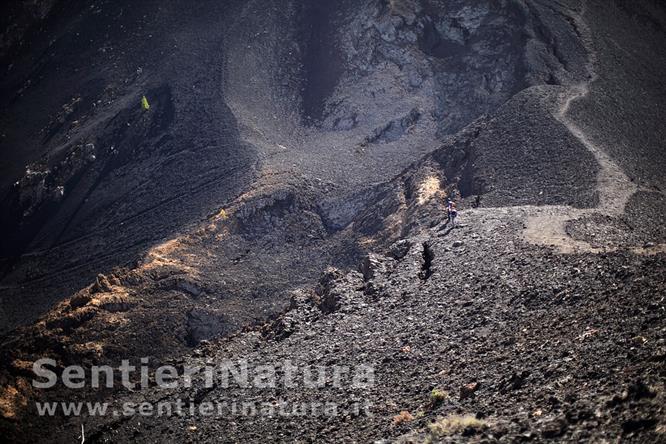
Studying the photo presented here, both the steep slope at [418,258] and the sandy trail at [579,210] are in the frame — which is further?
the sandy trail at [579,210]

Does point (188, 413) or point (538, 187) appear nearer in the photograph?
point (188, 413)

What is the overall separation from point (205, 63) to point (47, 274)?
1870cm

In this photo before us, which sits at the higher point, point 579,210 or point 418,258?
point 418,258

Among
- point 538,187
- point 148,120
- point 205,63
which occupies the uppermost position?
point 205,63

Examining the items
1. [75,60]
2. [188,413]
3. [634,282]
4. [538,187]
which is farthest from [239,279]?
[75,60]

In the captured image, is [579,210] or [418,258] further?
[579,210]

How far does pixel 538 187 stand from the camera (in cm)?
2758

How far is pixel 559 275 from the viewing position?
64.4ft

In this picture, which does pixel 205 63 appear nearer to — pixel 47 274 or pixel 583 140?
pixel 47 274

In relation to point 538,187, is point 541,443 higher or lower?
lower

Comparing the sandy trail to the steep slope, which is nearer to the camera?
the steep slope

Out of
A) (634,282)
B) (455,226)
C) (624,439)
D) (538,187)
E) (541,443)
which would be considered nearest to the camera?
(624,439)

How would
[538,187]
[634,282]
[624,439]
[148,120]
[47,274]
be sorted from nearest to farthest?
[624,439] → [634,282] → [538,187] → [47,274] → [148,120]

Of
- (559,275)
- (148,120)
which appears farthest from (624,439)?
(148,120)
